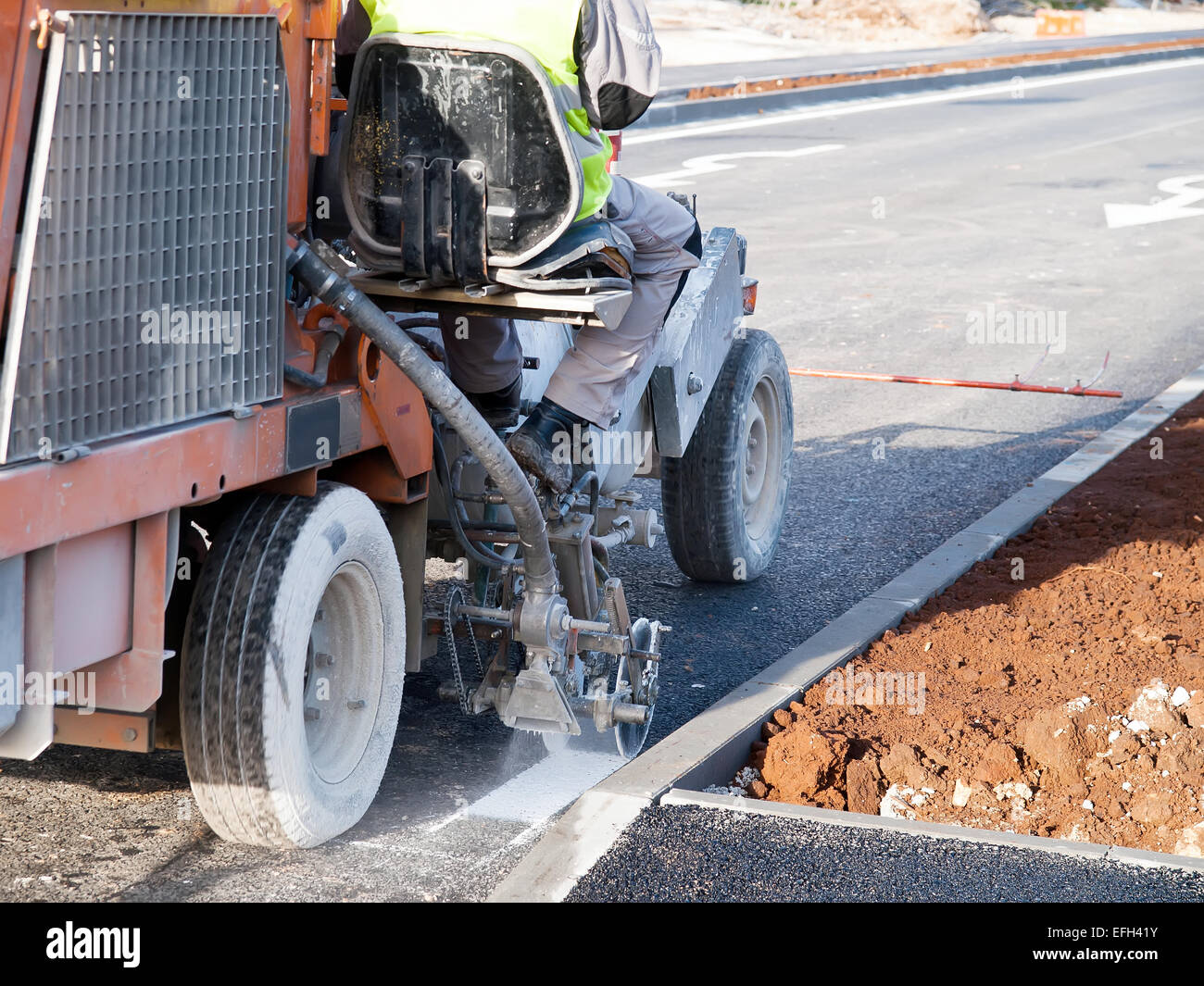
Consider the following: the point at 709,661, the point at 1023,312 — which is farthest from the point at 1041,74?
the point at 709,661

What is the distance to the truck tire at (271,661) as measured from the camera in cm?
328

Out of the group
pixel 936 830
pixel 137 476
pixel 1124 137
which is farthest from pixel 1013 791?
pixel 1124 137

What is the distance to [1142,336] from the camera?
1067 centimetres

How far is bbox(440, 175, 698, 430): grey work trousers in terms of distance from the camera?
4.18 meters

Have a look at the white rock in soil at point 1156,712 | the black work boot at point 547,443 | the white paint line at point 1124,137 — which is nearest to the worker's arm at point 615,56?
the black work boot at point 547,443

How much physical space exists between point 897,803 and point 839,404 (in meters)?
4.89

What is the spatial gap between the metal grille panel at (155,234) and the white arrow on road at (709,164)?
39.6ft

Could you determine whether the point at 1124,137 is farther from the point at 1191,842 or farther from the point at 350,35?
the point at 350,35

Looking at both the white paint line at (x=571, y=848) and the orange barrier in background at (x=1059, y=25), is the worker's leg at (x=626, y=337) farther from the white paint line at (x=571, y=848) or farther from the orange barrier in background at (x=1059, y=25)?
the orange barrier in background at (x=1059, y=25)

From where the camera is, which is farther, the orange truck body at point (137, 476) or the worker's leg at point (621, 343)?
the worker's leg at point (621, 343)

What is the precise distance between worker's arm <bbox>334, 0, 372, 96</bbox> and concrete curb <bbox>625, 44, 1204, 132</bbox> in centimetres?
1408

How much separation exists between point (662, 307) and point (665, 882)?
161cm

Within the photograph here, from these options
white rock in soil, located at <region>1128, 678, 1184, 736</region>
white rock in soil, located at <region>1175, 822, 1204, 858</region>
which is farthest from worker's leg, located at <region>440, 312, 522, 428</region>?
white rock in soil, located at <region>1175, 822, 1204, 858</region>
